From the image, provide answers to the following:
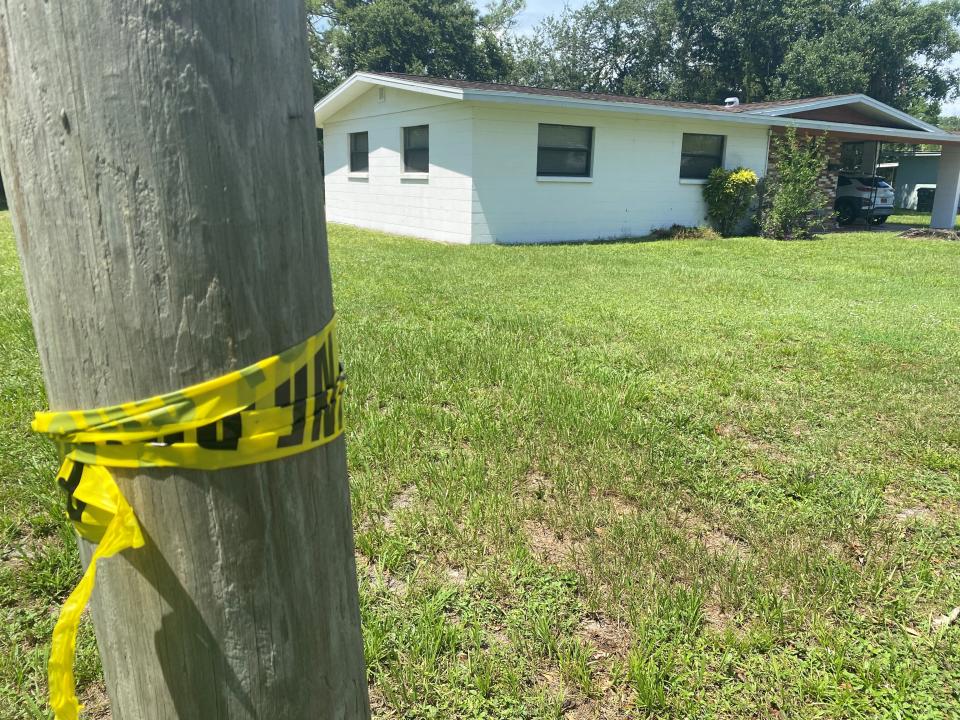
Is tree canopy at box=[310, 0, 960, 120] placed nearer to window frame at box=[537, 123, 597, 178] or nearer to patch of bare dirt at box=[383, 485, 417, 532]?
window frame at box=[537, 123, 597, 178]

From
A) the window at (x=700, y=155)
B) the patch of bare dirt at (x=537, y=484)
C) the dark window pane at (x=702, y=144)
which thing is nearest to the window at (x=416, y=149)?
the window at (x=700, y=155)

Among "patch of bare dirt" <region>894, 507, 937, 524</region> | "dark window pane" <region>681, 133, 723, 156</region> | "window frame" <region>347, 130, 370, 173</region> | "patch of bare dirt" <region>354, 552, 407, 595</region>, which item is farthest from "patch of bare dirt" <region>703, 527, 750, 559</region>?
"window frame" <region>347, 130, 370, 173</region>

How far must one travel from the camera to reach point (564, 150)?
50.5 ft

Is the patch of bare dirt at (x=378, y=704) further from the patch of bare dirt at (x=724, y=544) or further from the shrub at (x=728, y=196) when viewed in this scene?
the shrub at (x=728, y=196)

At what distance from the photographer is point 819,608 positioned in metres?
2.60

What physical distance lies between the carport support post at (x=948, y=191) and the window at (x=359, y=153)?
17.4 m

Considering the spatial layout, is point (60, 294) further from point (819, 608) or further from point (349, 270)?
point (349, 270)

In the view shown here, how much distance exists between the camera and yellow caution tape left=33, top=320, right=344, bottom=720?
0.99m

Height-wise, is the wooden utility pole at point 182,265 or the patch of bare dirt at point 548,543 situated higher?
the wooden utility pole at point 182,265

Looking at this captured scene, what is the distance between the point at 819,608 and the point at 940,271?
11407mm

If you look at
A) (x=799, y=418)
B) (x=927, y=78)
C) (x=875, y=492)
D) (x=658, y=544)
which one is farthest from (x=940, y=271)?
(x=927, y=78)

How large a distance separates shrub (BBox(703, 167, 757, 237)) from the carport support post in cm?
850

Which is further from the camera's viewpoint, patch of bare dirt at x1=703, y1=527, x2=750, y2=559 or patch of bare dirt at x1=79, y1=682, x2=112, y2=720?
patch of bare dirt at x1=703, y1=527, x2=750, y2=559

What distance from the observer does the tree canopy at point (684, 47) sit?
38656mm
